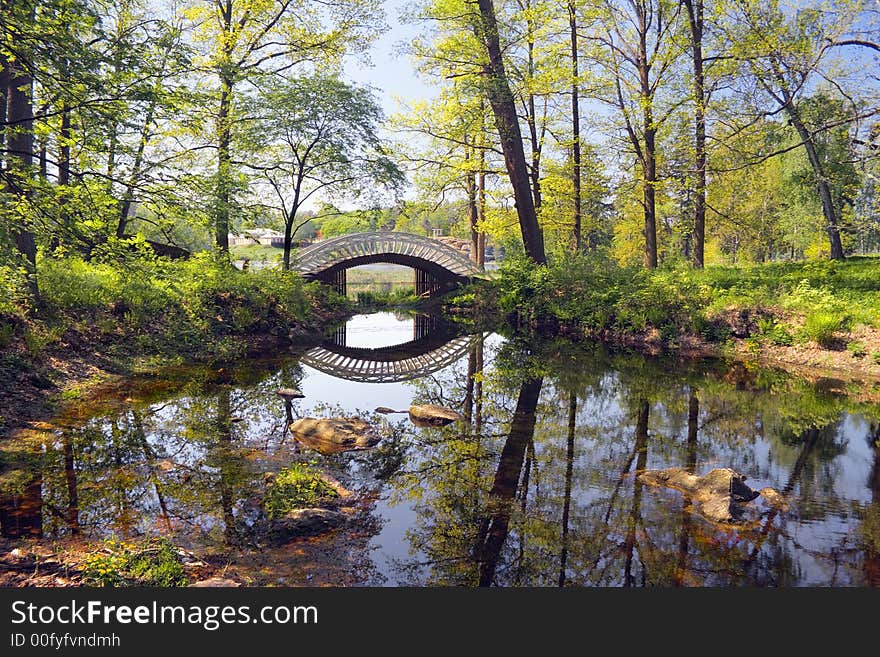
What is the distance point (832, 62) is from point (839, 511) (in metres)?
15.5

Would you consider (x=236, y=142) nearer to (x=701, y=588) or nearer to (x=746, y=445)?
(x=746, y=445)

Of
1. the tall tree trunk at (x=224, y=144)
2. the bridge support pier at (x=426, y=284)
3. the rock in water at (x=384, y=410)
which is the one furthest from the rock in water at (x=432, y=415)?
the bridge support pier at (x=426, y=284)

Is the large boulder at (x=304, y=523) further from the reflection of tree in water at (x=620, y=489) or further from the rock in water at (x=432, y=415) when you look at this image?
the rock in water at (x=432, y=415)

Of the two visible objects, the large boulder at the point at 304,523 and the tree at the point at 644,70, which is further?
the tree at the point at 644,70

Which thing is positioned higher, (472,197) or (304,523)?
(472,197)

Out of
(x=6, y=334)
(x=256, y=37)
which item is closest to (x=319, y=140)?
(x=256, y=37)

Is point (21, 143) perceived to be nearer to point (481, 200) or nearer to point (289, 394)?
point (289, 394)

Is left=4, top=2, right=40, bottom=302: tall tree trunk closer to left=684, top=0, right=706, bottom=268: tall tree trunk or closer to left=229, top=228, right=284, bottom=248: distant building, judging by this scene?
left=229, top=228, right=284, bottom=248: distant building

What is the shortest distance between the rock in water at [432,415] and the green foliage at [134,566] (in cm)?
439

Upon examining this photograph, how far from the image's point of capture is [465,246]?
1527 inches

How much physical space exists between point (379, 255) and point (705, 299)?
53.9 feet

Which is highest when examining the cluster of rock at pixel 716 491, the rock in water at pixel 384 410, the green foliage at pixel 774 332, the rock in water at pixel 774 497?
the green foliage at pixel 774 332

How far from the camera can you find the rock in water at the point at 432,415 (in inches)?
322

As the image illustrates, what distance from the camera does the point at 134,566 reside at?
3846mm
